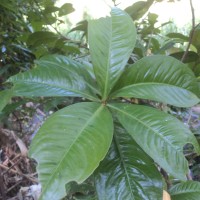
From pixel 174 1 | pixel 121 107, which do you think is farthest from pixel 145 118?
pixel 174 1

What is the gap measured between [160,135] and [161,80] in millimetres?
131

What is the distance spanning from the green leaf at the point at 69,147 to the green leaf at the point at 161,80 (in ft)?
0.29

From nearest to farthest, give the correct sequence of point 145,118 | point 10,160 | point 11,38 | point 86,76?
point 145,118 < point 86,76 < point 11,38 < point 10,160

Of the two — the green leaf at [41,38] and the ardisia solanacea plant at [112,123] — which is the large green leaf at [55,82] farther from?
the green leaf at [41,38]

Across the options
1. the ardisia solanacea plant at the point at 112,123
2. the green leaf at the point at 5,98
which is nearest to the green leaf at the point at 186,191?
the ardisia solanacea plant at the point at 112,123

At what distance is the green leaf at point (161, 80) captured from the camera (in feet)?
1.84

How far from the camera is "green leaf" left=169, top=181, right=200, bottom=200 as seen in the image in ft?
2.02

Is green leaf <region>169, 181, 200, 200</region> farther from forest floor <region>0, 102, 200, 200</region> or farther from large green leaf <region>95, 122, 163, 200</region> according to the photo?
forest floor <region>0, 102, 200, 200</region>

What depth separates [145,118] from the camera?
51 cm

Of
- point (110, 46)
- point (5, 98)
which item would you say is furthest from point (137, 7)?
point (5, 98)

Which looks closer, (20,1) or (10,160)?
(20,1)

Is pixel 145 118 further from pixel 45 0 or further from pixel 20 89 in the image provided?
pixel 45 0

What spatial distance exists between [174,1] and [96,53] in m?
0.51

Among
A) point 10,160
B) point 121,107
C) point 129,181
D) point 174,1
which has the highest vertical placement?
point 174,1
